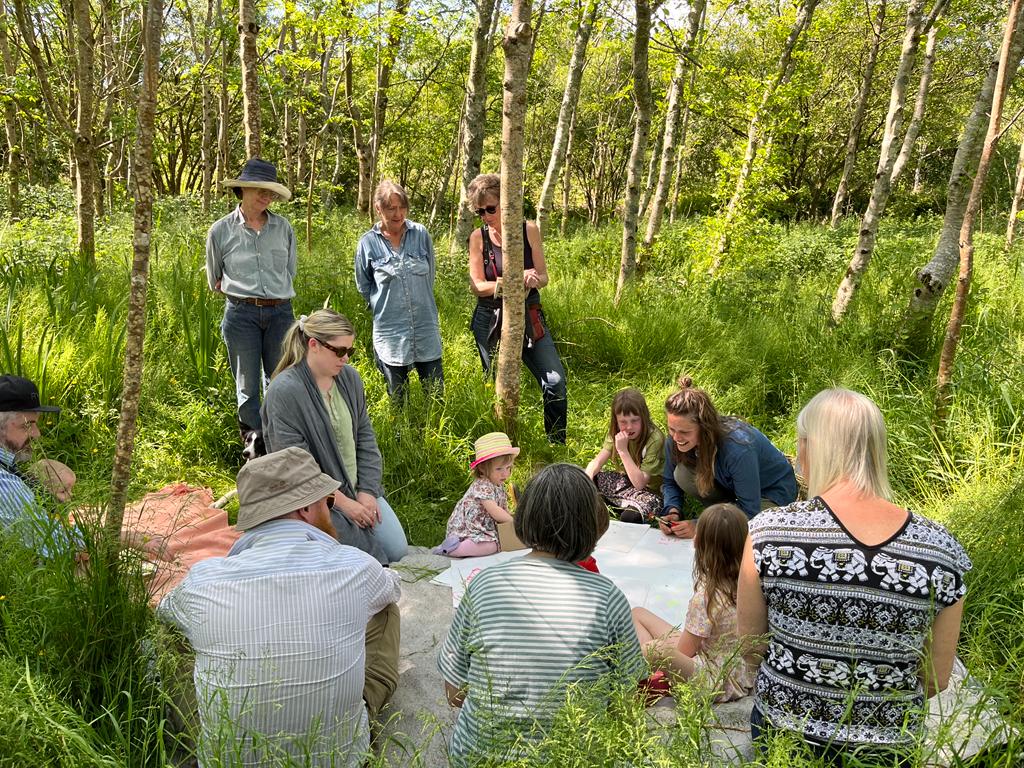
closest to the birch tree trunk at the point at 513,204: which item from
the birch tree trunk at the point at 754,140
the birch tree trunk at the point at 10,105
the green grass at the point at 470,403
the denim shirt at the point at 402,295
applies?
the green grass at the point at 470,403

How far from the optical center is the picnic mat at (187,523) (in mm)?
3753

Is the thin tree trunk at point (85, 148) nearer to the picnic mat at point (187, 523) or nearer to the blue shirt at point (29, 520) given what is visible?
the picnic mat at point (187, 523)

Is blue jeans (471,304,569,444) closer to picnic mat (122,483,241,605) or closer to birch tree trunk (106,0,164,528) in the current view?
picnic mat (122,483,241,605)

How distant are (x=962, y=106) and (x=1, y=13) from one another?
77.8 feet

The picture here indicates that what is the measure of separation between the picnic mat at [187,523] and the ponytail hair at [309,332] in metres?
0.85

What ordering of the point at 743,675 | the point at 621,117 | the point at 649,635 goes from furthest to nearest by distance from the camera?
the point at 621,117, the point at 649,635, the point at 743,675

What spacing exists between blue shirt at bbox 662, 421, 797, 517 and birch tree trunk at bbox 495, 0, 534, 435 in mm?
1117

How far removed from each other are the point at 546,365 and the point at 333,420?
5.83 feet

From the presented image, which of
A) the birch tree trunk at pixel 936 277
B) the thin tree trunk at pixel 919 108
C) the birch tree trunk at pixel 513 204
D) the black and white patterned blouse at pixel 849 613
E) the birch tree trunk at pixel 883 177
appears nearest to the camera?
the black and white patterned blouse at pixel 849 613

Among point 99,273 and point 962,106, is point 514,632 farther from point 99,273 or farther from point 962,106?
point 962,106

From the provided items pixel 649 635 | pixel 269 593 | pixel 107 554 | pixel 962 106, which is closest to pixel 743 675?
pixel 649 635

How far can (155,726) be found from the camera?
7.36ft

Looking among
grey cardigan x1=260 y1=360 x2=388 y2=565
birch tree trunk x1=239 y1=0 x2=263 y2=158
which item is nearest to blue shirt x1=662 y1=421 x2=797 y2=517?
grey cardigan x1=260 y1=360 x2=388 y2=565

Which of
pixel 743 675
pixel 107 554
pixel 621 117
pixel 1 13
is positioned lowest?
pixel 743 675
